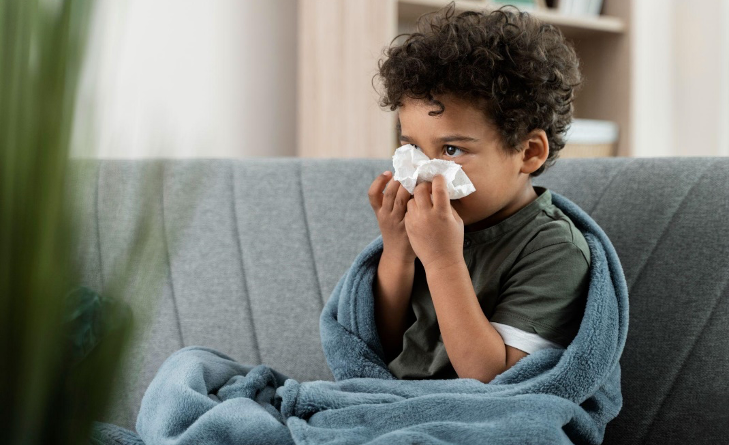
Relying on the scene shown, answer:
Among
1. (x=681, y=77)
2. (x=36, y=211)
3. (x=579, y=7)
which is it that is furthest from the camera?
(x=681, y=77)

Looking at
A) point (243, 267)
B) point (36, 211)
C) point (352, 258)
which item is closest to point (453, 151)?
point (352, 258)

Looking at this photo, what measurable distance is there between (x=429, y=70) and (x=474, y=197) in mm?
177

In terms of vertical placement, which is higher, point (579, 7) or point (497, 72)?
point (579, 7)

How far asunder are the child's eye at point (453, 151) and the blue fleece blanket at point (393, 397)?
8.3 inches

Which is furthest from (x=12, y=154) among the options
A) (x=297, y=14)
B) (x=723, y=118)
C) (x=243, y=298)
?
(x=723, y=118)

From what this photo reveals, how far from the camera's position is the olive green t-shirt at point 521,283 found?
2.88 feet

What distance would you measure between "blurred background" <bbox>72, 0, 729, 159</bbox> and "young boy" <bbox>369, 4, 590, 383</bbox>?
803 mm

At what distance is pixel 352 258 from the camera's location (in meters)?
1.25

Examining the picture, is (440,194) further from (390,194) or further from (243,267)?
(243,267)

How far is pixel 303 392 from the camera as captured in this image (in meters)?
0.85

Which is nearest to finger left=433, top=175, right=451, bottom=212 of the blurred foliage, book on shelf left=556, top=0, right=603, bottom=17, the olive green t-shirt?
the olive green t-shirt

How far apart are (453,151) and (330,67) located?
3.43 ft

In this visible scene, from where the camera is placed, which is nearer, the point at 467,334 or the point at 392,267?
the point at 467,334

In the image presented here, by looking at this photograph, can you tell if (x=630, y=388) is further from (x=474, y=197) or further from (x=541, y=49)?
(x=541, y=49)
